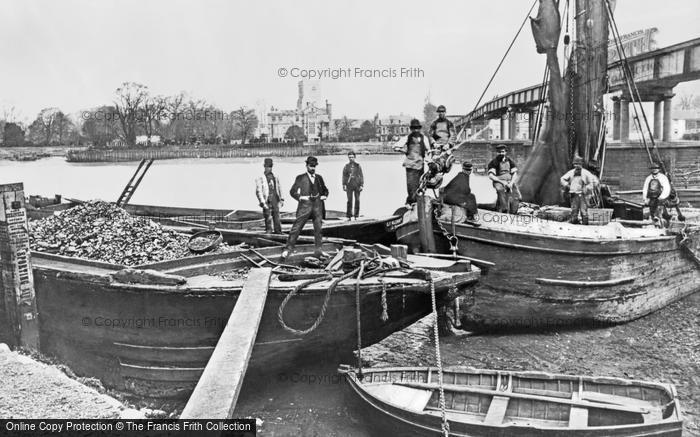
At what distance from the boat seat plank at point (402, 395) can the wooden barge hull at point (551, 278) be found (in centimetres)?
341

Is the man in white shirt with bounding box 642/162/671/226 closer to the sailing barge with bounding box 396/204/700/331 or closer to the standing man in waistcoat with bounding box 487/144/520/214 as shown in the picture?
the sailing barge with bounding box 396/204/700/331

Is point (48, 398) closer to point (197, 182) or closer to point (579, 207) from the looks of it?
point (579, 207)

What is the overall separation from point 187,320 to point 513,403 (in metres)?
4.11

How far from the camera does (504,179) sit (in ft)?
36.0

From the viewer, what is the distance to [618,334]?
1013 centimetres

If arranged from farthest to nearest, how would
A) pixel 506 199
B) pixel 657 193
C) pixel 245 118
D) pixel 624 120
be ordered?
pixel 245 118
pixel 624 120
pixel 657 193
pixel 506 199

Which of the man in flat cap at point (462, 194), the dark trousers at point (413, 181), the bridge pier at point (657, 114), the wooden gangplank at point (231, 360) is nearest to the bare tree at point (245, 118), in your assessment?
the bridge pier at point (657, 114)

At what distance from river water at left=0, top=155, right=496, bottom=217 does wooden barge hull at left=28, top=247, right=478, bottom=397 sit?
547 inches

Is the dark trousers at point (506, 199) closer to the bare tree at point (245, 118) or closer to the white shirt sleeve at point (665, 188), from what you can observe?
the white shirt sleeve at point (665, 188)

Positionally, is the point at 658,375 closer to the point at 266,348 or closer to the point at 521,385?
the point at 521,385

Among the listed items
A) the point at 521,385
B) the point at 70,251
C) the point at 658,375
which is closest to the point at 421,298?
the point at 521,385

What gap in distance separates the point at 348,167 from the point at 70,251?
6.65 metres

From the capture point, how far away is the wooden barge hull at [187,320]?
7418 millimetres

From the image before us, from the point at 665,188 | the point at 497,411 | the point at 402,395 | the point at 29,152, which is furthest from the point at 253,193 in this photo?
the point at 497,411
